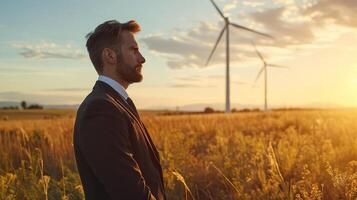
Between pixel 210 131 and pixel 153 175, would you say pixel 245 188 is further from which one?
pixel 210 131

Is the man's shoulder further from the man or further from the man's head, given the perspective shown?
the man's head

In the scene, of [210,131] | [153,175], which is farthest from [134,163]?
[210,131]

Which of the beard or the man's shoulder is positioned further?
the beard

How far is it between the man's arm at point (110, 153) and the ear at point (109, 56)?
0.36 meters

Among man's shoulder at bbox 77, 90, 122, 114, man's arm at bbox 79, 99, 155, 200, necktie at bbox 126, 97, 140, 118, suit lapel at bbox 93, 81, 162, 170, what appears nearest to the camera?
man's arm at bbox 79, 99, 155, 200

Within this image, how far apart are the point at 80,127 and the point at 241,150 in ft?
18.0

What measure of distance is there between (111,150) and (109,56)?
25.9 inches

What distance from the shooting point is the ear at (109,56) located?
2.89 m

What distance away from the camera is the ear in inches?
114

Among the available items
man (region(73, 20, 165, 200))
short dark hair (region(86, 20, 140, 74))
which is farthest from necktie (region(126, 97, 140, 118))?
short dark hair (region(86, 20, 140, 74))

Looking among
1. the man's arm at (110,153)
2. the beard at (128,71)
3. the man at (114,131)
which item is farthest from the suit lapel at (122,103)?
the man's arm at (110,153)

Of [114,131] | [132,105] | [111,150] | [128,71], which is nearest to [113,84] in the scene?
[128,71]

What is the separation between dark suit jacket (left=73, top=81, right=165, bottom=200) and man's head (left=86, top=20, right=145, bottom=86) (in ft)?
0.36

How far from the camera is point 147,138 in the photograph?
2977mm
